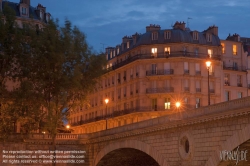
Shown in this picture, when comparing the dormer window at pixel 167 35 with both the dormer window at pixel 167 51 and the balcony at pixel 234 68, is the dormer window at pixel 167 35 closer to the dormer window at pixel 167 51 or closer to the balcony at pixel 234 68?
the dormer window at pixel 167 51

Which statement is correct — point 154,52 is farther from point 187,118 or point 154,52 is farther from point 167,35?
point 187,118

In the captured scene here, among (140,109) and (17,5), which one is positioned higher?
(17,5)

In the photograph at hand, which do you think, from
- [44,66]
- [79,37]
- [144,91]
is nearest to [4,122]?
[44,66]

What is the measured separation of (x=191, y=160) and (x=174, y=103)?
1460 inches

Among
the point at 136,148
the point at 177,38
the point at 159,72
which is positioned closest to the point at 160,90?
the point at 159,72

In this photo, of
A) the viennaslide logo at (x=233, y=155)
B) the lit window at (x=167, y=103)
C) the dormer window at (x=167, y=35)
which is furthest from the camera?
the dormer window at (x=167, y=35)

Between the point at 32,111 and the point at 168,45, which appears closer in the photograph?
the point at 32,111

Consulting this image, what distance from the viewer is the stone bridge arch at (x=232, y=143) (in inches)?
1315

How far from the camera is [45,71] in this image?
185 feet

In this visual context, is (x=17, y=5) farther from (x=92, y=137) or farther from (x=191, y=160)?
(x=191, y=160)

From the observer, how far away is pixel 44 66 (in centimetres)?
5631

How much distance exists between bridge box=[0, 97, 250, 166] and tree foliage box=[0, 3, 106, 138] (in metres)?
4.76

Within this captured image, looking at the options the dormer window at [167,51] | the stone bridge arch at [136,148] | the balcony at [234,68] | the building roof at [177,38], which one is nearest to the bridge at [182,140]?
the stone bridge arch at [136,148]

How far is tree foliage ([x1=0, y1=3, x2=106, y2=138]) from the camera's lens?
55531mm
